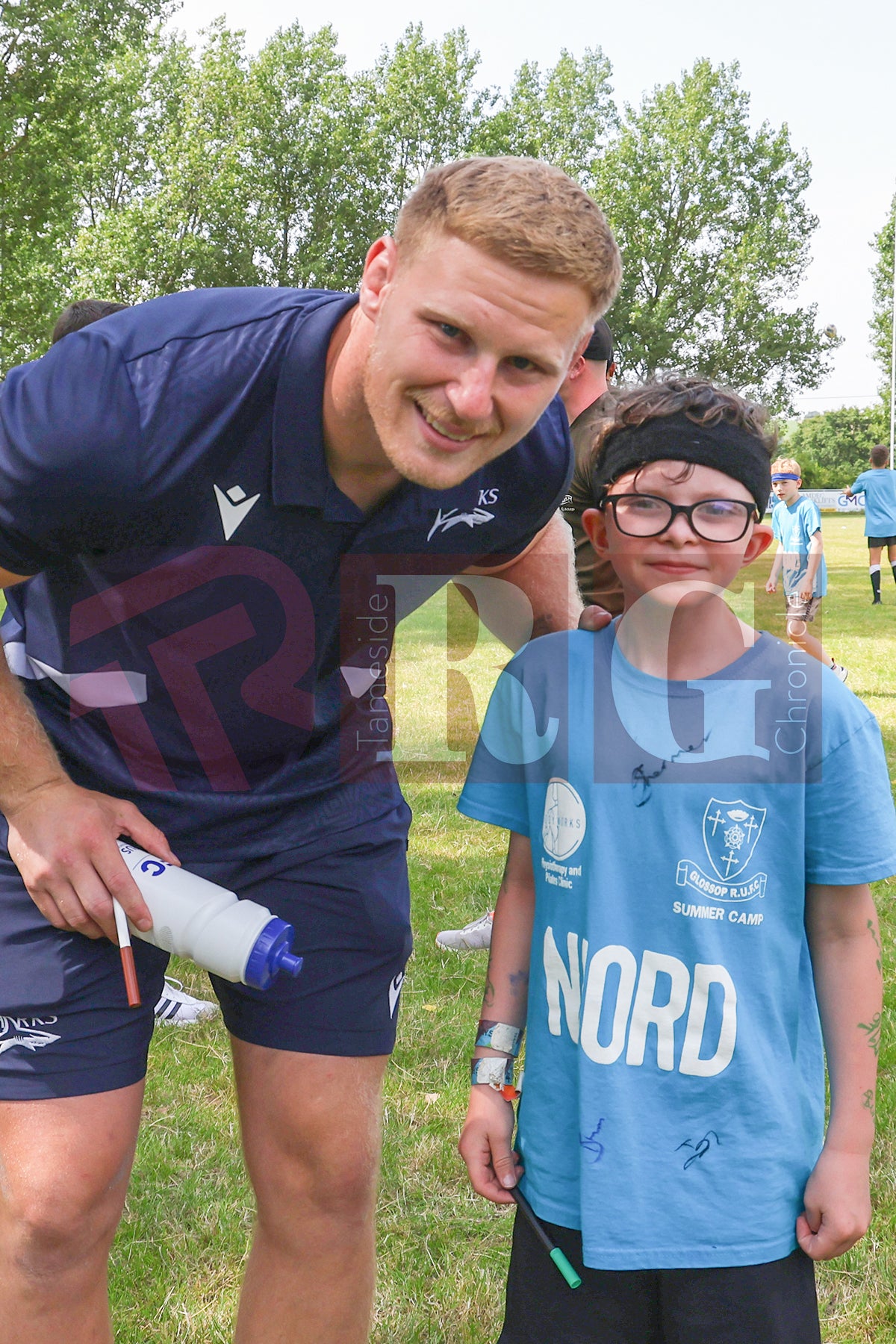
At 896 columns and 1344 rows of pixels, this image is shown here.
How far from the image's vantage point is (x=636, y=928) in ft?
5.83

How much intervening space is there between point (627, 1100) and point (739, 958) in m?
0.27

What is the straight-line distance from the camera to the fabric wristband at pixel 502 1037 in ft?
6.43

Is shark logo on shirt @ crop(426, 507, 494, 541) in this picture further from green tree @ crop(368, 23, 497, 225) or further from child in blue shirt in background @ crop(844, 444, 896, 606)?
green tree @ crop(368, 23, 497, 225)

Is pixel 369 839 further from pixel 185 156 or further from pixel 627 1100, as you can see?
pixel 185 156

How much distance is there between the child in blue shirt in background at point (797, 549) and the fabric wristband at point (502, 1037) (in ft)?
30.1

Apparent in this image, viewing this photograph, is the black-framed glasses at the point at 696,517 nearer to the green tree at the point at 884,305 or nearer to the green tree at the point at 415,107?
the green tree at the point at 415,107

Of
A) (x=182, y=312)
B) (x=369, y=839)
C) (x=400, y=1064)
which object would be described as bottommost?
(x=400, y=1064)

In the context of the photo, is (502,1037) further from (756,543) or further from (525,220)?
(525,220)

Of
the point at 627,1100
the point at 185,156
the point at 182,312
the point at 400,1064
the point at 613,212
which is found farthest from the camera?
the point at 613,212

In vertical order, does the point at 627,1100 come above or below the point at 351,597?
below

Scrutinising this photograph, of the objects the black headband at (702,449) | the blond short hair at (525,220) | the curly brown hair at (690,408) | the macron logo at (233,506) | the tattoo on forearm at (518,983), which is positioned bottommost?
the tattoo on forearm at (518,983)

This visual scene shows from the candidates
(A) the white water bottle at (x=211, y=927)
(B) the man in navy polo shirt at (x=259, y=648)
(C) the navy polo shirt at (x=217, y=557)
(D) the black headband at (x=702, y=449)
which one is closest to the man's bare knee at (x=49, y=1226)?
(B) the man in navy polo shirt at (x=259, y=648)

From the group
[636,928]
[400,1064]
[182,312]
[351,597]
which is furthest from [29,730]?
[400,1064]

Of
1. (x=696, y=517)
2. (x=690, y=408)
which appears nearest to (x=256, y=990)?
(x=696, y=517)
